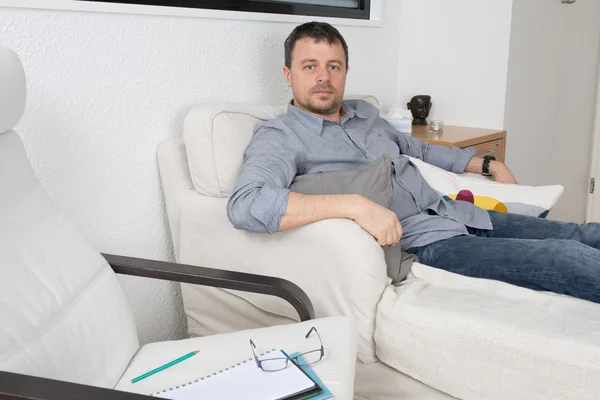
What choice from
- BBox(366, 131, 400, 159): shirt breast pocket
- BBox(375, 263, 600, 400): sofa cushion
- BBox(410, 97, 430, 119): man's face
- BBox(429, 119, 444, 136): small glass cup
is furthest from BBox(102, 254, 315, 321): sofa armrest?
BBox(410, 97, 430, 119): man's face

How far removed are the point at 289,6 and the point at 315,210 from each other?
117 cm

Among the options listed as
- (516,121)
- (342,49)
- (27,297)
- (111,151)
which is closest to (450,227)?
(342,49)

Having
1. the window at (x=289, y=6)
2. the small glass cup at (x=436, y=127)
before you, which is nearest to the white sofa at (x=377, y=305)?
the window at (x=289, y=6)

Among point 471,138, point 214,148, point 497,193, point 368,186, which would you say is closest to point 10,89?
point 214,148

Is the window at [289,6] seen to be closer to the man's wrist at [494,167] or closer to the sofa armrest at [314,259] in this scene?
the sofa armrest at [314,259]

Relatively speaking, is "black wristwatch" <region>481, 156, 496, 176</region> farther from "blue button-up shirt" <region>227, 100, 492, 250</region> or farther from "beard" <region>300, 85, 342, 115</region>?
"beard" <region>300, 85, 342, 115</region>

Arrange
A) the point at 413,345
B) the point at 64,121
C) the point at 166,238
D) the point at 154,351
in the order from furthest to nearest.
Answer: the point at 166,238, the point at 64,121, the point at 413,345, the point at 154,351

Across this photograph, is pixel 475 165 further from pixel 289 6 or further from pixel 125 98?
pixel 125 98

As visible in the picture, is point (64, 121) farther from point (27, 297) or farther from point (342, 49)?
point (342, 49)

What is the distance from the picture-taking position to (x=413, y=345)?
1.59m

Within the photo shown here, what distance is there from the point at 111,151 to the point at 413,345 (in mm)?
1022

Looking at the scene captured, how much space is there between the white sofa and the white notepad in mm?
414

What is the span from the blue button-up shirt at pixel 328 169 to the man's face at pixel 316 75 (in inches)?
2.4

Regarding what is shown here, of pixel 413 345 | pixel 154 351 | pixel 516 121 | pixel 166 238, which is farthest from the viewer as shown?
pixel 516 121
